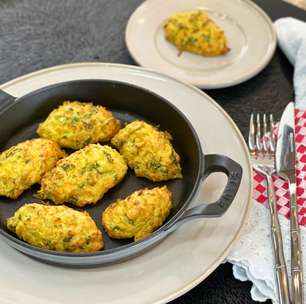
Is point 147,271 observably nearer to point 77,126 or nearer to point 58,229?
point 58,229

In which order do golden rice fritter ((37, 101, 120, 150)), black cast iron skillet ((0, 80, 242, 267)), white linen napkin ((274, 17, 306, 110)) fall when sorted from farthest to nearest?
white linen napkin ((274, 17, 306, 110)), golden rice fritter ((37, 101, 120, 150)), black cast iron skillet ((0, 80, 242, 267))

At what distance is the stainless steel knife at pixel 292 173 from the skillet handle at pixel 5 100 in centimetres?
64

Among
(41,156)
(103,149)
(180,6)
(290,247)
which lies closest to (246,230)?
(290,247)

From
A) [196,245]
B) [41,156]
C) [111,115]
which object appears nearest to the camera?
[196,245]

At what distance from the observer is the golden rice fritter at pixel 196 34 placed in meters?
1.51

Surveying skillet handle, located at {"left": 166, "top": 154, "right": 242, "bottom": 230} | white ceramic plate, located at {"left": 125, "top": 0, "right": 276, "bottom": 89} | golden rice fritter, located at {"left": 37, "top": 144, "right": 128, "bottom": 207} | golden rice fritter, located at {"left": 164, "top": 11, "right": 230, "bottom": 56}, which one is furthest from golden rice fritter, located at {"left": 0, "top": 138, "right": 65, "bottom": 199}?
golden rice fritter, located at {"left": 164, "top": 11, "right": 230, "bottom": 56}

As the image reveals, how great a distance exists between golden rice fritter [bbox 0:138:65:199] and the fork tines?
1.55ft

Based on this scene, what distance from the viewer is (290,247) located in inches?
41.6

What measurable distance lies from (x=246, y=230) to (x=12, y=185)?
1.64ft

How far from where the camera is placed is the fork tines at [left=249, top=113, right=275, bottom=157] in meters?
1.23

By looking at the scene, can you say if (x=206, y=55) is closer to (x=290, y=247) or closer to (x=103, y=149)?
(x=103, y=149)

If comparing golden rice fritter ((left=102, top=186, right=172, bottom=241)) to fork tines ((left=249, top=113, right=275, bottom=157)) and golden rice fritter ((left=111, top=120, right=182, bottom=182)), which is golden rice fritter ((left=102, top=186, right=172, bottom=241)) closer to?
golden rice fritter ((left=111, top=120, right=182, bottom=182))

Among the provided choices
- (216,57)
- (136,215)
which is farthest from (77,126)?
(216,57)

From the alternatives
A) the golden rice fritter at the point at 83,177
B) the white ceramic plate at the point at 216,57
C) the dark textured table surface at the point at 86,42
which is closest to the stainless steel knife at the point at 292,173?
the dark textured table surface at the point at 86,42
